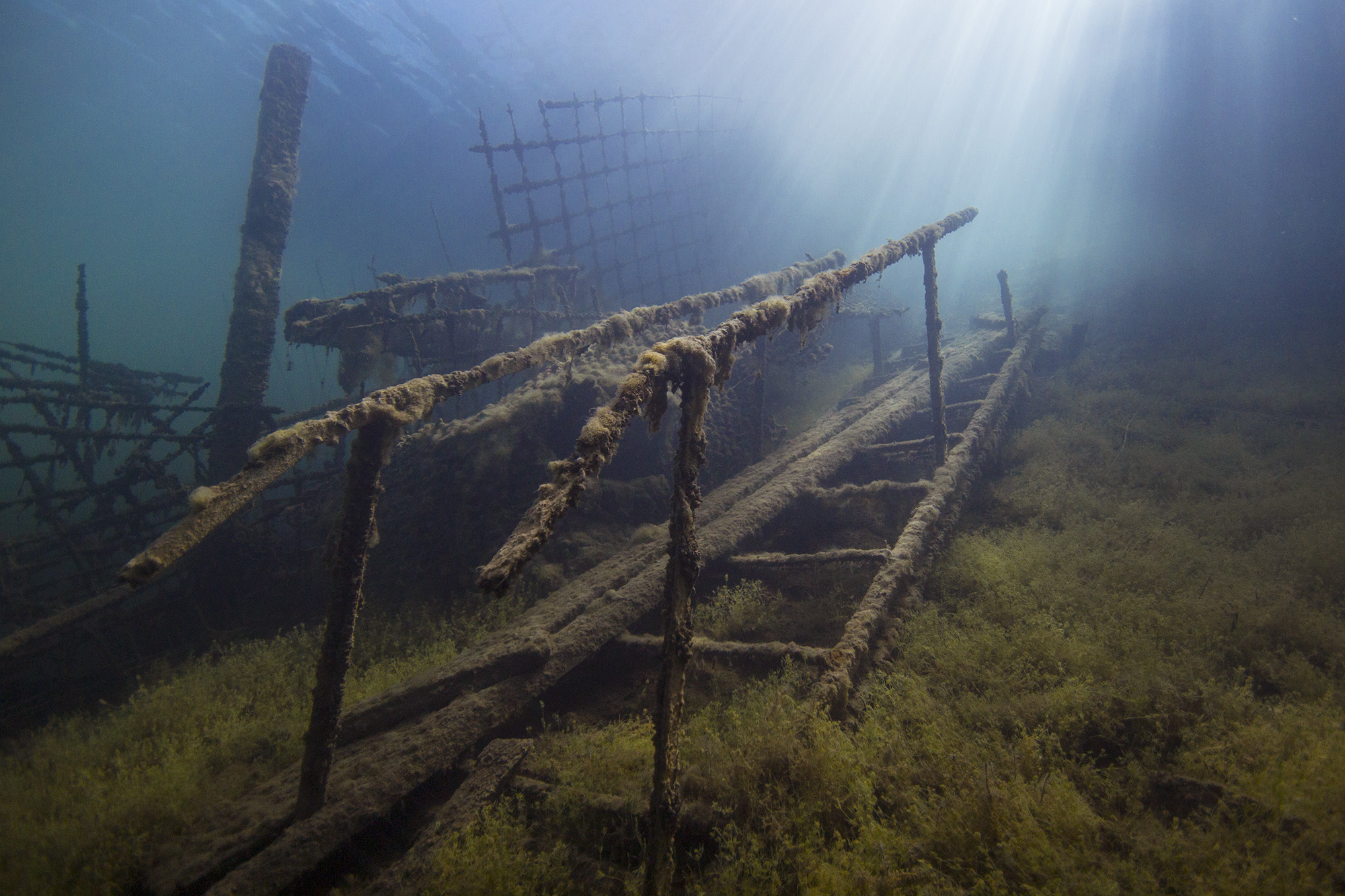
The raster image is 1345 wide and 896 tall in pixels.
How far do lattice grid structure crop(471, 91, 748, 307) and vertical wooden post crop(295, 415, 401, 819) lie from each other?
11.5 m

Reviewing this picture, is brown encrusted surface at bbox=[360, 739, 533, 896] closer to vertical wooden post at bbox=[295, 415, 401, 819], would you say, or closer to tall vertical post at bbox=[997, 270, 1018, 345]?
vertical wooden post at bbox=[295, 415, 401, 819]

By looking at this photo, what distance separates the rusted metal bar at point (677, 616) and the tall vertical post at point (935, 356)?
6.09 meters

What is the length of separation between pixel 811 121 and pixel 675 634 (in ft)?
168

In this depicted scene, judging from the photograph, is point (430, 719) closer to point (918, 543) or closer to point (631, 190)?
point (918, 543)

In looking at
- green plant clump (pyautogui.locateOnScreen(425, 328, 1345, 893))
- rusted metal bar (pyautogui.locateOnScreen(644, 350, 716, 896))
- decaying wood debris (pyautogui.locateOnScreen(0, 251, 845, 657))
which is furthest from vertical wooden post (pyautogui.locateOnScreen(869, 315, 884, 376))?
rusted metal bar (pyautogui.locateOnScreen(644, 350, 716, 896))

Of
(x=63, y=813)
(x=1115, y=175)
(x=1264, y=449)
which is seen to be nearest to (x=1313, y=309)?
(x=1264, y=449)

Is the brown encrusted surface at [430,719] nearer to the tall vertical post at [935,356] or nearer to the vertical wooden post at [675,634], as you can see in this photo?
the vertical wooden post at [675,634]

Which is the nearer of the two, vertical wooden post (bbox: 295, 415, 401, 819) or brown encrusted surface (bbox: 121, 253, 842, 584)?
brown encrusted surface (bbox: 121, 253, 842, 584)

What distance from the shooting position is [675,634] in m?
2.89

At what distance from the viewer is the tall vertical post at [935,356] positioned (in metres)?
7.84

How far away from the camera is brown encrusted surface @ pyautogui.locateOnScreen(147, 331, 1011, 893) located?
3.20m

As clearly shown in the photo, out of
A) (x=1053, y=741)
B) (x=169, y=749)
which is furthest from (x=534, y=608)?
(x=1053, y=741)

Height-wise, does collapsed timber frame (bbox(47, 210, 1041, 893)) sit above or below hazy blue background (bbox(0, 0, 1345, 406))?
below

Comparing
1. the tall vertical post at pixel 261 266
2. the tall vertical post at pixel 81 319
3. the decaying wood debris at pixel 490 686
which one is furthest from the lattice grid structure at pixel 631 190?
the decaying wood debris at pixel 490 686
